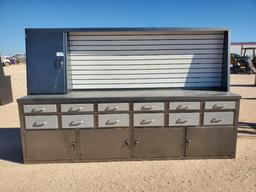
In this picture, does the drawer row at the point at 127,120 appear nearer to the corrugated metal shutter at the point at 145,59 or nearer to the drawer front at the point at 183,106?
the drawer front at the point at 183,106

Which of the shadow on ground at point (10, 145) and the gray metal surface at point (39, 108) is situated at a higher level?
the gray metal surface at point (39, 108)

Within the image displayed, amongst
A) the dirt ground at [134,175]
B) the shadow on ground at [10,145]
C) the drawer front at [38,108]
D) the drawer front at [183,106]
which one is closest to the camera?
the dirt ground at [134,175]

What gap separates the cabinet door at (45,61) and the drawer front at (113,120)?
750 mm

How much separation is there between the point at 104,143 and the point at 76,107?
2.19ft

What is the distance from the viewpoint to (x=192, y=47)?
384 centimetres

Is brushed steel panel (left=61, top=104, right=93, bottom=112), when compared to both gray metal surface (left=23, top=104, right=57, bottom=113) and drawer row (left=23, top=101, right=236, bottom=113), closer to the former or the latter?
drawer row (left=23, top=101, right=236, bottom=113)

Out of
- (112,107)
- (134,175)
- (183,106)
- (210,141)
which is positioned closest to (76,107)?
(112,107)

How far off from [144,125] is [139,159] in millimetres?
536

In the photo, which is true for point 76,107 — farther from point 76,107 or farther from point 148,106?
point 148,106

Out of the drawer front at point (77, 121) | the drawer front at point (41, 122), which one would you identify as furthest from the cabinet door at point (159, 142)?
the drawer front at point (41, 122)

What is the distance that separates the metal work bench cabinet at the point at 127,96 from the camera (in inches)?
132

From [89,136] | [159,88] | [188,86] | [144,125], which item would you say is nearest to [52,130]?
[89,136]

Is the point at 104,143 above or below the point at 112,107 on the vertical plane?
below

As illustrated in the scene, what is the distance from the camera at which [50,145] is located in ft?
11.2
